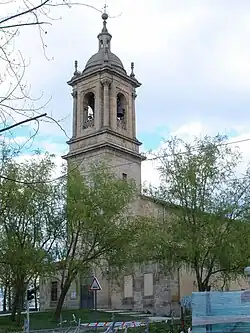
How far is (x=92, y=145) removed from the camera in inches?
1896

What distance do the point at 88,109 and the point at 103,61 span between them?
4628mm

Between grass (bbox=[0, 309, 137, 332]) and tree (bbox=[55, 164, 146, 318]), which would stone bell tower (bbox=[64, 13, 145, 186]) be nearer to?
tree (bbox=[55, 164, 146, 318])

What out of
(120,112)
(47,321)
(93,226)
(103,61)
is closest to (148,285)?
(47,321)

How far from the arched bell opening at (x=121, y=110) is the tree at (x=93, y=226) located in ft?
61.3

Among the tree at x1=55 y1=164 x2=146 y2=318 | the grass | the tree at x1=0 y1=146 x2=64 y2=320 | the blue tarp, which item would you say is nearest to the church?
the grass

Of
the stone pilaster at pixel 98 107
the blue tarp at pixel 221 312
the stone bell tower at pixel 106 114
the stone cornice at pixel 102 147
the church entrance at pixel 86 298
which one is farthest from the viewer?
the stone pilaster at pixel 98 107

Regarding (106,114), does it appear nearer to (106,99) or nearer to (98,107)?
(98,107)

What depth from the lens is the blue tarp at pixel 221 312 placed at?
14281 mm

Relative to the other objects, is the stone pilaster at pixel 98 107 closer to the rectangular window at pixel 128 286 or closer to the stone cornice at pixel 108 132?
the stone cornice at pixel 108 132

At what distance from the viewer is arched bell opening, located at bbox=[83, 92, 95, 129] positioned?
50469 mm

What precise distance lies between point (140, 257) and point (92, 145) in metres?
20.1

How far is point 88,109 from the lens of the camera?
2057 inches

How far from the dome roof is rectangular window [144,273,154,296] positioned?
19.5m

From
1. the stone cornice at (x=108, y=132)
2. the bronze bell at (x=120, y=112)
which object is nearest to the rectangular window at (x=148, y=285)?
the stone cornice at (x=108, y=132)
